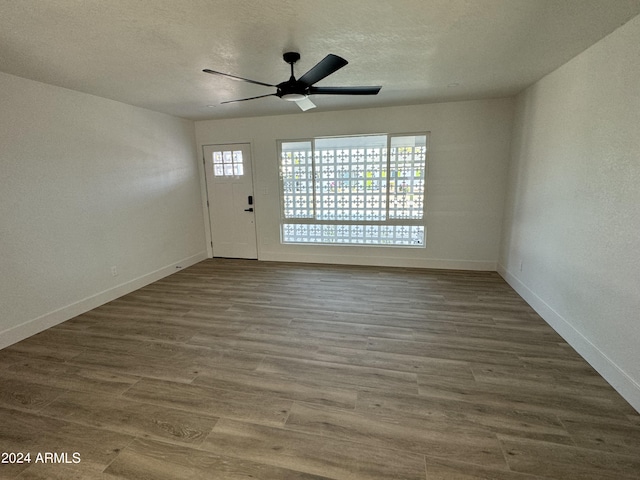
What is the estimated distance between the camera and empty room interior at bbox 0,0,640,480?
1.71m

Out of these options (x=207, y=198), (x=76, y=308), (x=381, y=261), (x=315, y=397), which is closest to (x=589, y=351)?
(x=315, y=397)

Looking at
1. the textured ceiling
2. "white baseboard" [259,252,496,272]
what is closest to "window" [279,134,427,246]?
"white baseboard" [259,252,496,272]

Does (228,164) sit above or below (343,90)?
below

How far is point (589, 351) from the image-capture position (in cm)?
234

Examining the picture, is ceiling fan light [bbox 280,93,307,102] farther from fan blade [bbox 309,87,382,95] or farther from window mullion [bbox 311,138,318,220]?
window mullion [bbox 311,138,318,220]

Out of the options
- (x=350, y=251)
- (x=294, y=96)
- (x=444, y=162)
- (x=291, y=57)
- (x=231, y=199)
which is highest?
(x=291, y=57)

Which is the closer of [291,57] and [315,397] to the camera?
[315,397]

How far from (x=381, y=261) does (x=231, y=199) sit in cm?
295

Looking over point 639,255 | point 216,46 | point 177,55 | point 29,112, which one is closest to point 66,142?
point 29,112

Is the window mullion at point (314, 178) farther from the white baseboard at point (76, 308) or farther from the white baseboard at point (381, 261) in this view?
the white baseboard at point (76, 308)

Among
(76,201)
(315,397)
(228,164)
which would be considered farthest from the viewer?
(228,164)

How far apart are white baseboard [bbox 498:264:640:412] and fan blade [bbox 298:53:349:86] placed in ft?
9.36

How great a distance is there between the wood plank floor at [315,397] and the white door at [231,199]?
2.25 meters

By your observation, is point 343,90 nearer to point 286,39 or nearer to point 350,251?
point 286,39
